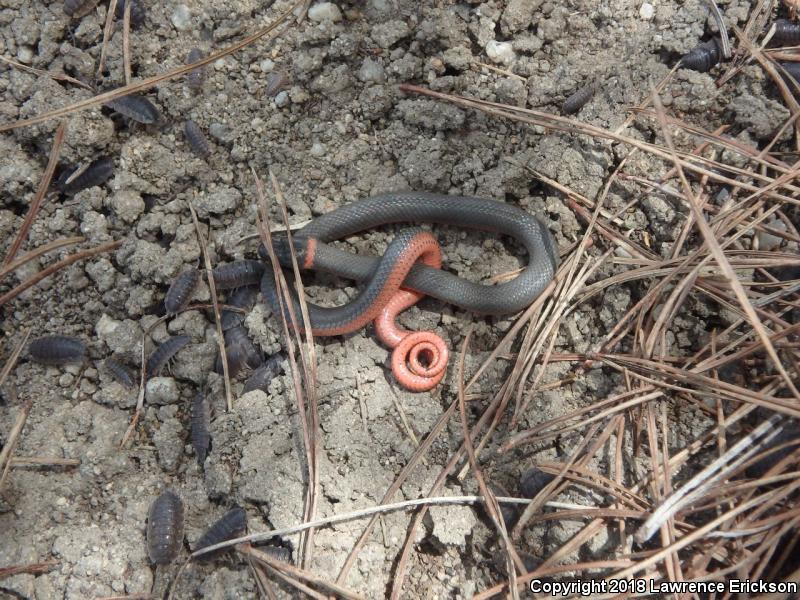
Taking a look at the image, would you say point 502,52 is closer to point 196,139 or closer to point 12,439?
point 196,139

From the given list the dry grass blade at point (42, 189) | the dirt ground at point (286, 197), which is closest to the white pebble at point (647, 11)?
the dirt ground at point (286, 197)

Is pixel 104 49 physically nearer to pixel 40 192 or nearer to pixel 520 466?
pixel 40 192

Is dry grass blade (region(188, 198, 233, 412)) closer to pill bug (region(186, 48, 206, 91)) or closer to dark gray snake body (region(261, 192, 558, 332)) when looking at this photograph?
dark gray snake body (region(261, 192, 558, 332))

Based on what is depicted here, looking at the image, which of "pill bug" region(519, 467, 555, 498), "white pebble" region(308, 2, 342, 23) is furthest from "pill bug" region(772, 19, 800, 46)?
"pill bug" region(519, 467, 555, 498)

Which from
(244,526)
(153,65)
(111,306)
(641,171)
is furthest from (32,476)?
(641,171)

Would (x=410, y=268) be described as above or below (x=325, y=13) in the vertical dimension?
below

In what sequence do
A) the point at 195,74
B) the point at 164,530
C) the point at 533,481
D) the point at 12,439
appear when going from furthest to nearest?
the point at 195,74
the point at 12,439
the point at 164,530
the point at 533,481

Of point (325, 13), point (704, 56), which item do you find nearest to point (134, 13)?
point (325, 13)
